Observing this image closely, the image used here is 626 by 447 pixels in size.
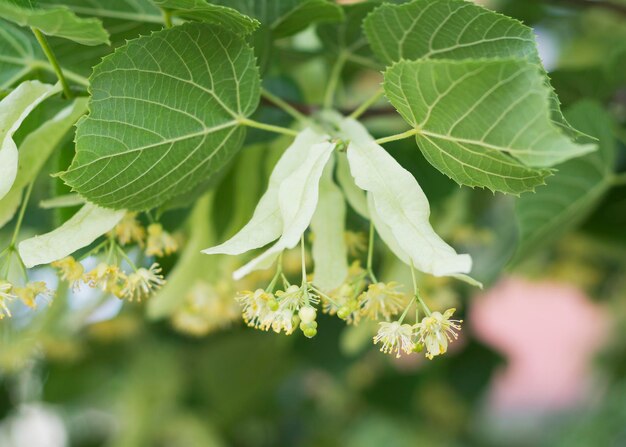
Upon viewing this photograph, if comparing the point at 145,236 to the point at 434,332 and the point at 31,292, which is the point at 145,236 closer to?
the point at 31,292

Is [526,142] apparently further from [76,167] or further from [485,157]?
[76,167]

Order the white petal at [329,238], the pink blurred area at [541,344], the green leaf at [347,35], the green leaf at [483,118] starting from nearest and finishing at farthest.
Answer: the green leaf at [483,118], the white petal at [329,238], the green leaf at [347,35], the pink blurred area at [541,344]

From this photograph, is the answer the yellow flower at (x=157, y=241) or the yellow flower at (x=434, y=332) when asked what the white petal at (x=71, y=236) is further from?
the yellow flower at (x=434, y=332)

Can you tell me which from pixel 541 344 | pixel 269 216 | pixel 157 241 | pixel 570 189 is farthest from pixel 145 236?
pixel 541 344

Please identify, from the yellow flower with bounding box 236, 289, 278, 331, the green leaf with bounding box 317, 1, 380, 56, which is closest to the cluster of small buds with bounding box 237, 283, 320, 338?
the yellow flower with bounding box 236, 289, 278, 331

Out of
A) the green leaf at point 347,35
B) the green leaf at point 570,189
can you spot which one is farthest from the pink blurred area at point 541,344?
the green leaf at point 347,35

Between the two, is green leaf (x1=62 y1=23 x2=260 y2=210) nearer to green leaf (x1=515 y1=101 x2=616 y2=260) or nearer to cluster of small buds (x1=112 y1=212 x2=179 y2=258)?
cluster of small buds (x1=112 y1=212 x2=179 y2=258)

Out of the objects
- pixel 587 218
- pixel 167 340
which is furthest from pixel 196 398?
pixel 587 218
